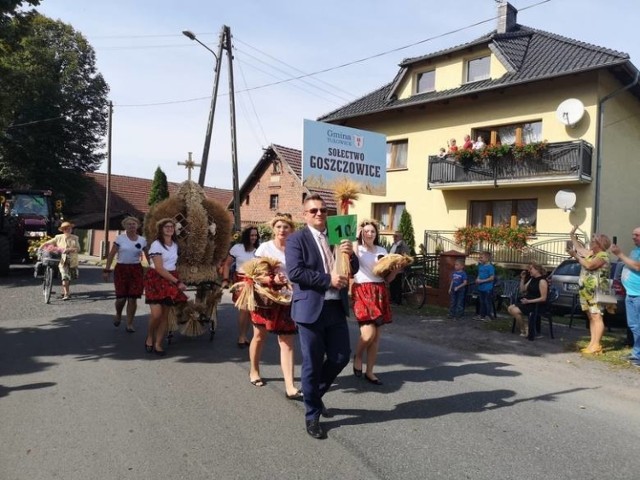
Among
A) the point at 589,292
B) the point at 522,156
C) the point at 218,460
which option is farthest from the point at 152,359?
the point at 522,156

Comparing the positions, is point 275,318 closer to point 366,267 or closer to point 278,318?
point 278,318

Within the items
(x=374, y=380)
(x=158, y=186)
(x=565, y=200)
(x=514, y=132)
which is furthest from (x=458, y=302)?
(x=158, y=186)

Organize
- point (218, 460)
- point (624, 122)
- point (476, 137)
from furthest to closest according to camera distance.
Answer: point (476, 137) → point (624, 122) → point (218, 460)

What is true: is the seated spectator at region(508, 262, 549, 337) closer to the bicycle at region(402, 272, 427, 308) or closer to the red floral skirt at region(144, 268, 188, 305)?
the bicycle at region(402, 272, 427, 308)

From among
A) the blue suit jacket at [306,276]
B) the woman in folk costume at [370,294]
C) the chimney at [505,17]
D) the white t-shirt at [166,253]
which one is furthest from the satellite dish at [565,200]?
the blue suit jacket at [306,276]

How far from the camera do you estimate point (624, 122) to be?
18312 mm

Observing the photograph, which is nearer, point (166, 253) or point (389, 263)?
point (389, 263)

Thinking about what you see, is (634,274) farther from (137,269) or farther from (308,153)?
(137,269)

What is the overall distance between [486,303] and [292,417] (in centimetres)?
699

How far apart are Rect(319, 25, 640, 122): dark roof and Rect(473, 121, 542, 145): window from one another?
1615 millimetres

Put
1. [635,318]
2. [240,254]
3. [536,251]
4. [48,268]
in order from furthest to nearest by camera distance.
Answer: [536,251] < [48,268] < [240,254] < [635,318]

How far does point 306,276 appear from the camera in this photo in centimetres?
405

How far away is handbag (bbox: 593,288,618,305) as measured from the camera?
7.39 m

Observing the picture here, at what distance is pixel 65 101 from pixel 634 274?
35.4 meters
